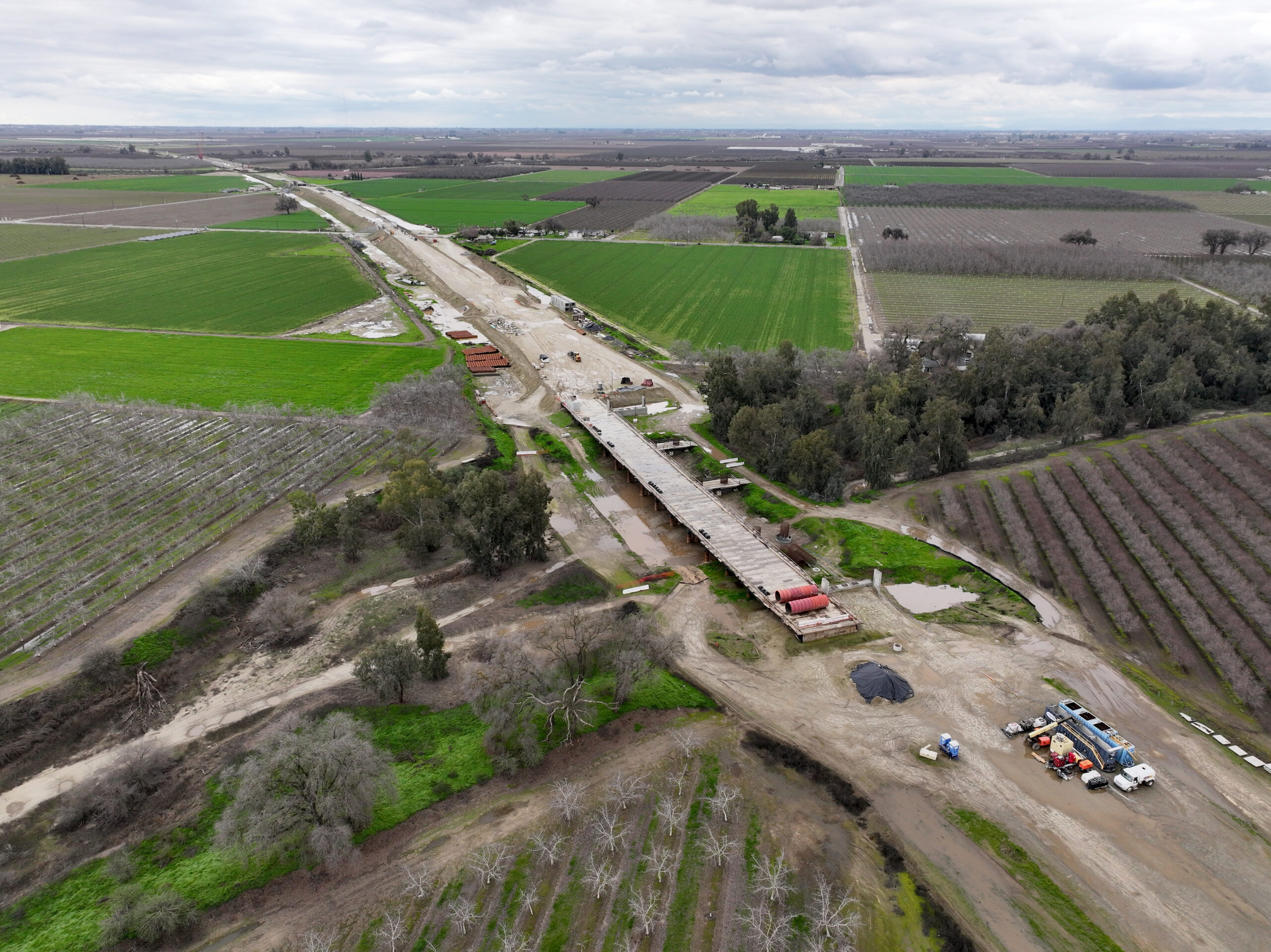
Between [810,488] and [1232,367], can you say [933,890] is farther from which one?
[1232,367]

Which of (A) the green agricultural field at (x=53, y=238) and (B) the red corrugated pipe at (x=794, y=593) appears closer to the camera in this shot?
(B) the red corrugated pipe at (x=794, y=593)

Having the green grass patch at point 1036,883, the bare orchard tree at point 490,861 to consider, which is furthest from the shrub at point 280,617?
the green grass patch at point 1036,883

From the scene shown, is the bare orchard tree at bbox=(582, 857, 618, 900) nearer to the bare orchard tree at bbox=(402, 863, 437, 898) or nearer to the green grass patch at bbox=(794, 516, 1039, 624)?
the bare orchard tree at bbox=(402, 863, 437, 898)

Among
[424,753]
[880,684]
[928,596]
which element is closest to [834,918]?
[880,684]

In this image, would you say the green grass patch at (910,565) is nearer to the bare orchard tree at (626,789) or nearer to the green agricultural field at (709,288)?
the bare orchard tree at (626,789)

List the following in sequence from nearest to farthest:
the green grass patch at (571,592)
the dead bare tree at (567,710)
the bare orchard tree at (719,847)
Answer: the bare orchard tree at (719,847), the dead bare tree at (567,710), the green grass patch at (571,592)

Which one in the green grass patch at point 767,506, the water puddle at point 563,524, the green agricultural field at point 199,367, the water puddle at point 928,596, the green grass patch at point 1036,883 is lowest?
the green grass patch at point 1036,883

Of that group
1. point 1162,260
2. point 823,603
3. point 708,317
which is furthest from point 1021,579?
point 1162,260
